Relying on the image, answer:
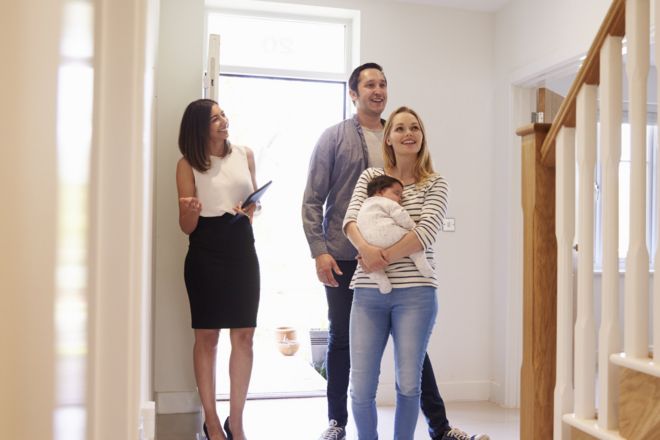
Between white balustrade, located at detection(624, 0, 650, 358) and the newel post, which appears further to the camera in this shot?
the newel post

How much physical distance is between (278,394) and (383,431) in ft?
3.15

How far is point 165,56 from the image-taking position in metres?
3.39

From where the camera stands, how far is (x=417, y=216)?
2291mm

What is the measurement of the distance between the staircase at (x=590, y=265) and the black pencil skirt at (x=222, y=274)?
4.09 feet

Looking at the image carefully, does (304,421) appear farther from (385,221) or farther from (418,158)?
(418,158)

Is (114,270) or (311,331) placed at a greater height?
(114,270)

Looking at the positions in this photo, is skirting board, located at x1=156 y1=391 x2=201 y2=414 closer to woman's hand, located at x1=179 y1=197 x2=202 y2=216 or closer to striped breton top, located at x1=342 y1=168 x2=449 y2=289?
woman's hand, located at x1=179 y1=197 x2=202 y2=216

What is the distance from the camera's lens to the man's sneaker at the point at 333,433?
8.75 ft

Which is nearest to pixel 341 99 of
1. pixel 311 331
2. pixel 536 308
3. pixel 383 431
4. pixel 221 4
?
pixel 221 4

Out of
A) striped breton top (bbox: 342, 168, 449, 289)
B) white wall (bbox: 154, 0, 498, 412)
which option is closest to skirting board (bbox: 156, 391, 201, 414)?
white wall (bbox: 154, 0, 498, 412)

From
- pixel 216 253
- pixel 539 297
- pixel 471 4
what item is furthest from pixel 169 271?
pixel 471 4

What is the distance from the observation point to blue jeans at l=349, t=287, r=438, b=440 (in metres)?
2.17

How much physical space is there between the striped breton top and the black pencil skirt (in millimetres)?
608

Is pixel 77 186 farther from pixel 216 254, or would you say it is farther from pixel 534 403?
pixel 216 254
